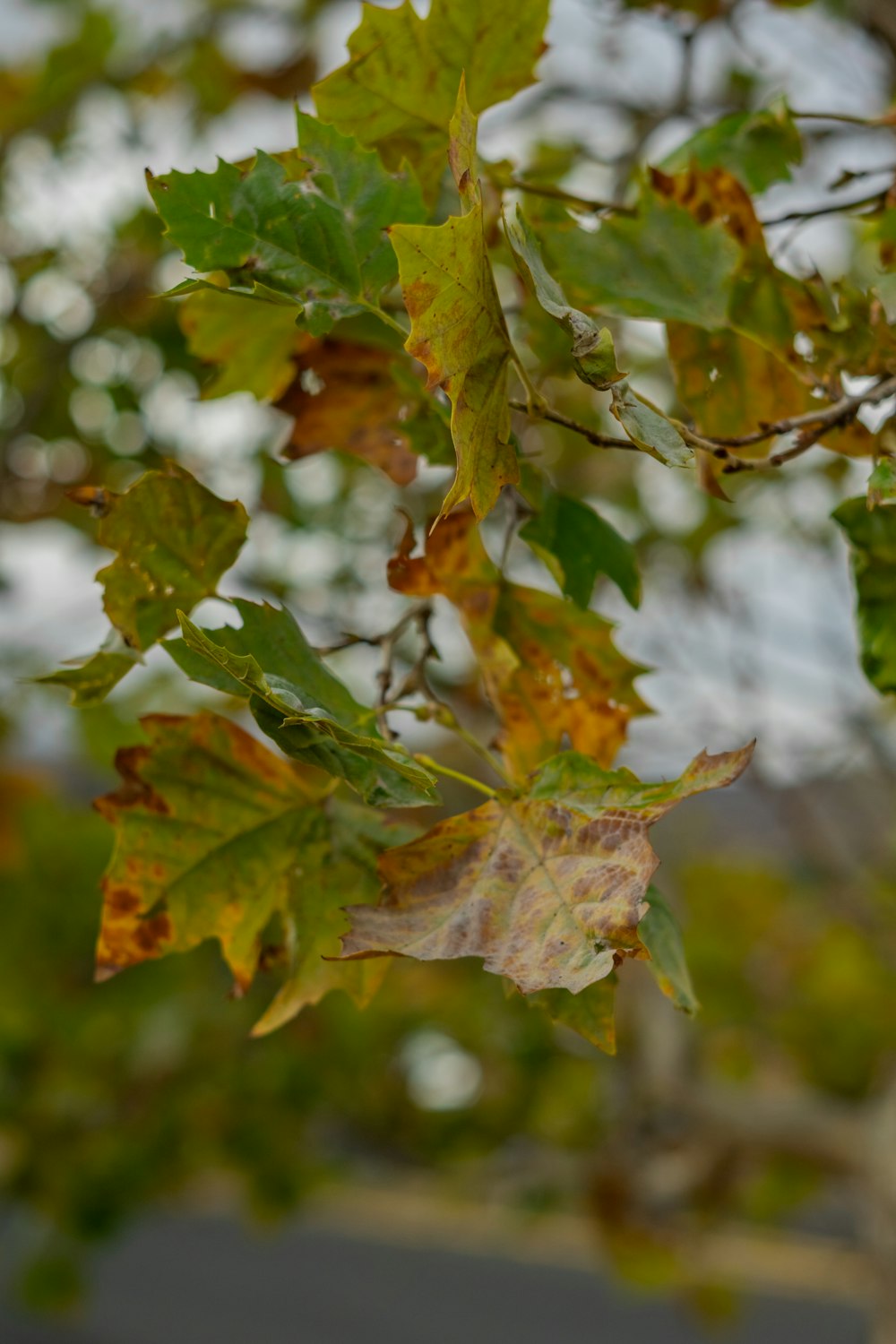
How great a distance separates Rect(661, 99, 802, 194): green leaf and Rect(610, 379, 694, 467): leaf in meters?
A: 0.22

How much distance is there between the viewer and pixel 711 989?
3.22 metres

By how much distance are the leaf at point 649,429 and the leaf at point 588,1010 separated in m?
0.15

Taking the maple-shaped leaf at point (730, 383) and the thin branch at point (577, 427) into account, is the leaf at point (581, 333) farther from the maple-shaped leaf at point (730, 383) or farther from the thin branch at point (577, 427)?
the maple-shaped leaf at point (730, 383)

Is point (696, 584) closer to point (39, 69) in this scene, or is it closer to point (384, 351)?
point (39, 69)

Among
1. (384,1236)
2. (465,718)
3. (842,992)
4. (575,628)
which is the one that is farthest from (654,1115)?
(384,1236)

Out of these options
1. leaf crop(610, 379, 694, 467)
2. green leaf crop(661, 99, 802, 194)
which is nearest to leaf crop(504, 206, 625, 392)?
leaf crop(610, 379, 694, 467)

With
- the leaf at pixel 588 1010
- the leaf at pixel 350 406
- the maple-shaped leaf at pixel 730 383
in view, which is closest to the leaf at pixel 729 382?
the maple-shaped leaf at pixel 730 383

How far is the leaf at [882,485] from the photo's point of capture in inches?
13.4

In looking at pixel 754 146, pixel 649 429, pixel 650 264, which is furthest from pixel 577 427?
pixel 754 146

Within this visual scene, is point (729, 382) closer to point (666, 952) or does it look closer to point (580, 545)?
point (580, 545)

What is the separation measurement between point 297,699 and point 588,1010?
13cm

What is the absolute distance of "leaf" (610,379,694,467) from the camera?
1.03 ft

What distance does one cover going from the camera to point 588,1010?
1.18 ft

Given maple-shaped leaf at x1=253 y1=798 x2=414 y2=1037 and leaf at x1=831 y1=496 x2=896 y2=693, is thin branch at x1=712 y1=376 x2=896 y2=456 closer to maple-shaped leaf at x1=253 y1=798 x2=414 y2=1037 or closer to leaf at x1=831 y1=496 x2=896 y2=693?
leaf at x1=831 y1=496 x2=896 y2=693
